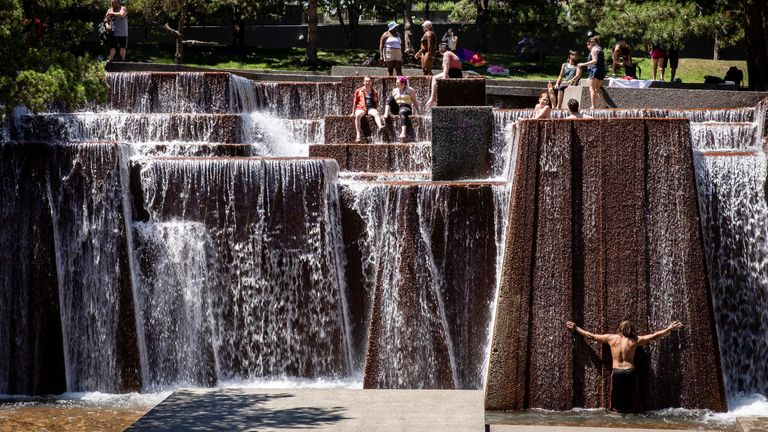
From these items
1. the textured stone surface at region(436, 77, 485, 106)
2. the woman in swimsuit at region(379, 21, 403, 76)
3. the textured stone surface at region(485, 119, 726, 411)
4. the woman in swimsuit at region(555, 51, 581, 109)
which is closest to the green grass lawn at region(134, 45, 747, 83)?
the woman in swimsuit at region(379, 21, 403, 76)

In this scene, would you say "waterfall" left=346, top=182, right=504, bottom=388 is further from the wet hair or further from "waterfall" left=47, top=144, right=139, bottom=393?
"waterfall" left=47, top=144, right=139, bottom=393

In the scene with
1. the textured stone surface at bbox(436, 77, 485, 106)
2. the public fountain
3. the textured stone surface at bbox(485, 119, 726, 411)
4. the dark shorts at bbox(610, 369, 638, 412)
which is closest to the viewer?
the dark shorts at bbox(610, 369, 638, 412)

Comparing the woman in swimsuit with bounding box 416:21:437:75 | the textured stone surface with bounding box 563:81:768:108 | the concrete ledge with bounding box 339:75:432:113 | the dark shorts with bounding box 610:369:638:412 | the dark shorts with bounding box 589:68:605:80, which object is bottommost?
the dark shorts with bounding box 610:369:638:412

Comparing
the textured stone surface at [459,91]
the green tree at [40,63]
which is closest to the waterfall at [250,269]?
the green tree at [40,63]

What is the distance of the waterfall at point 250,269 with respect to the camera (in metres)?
16.1

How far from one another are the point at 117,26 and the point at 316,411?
16.6 m

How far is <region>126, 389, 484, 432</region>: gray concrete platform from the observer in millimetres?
8867

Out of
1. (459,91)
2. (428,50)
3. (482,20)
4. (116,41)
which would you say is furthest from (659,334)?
(482,20)

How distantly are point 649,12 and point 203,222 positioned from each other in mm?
11615

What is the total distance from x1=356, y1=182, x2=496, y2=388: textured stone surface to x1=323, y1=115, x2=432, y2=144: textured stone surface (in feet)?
13.1

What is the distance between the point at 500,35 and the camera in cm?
4391

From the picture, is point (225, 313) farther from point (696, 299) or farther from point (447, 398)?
point (447, 398)

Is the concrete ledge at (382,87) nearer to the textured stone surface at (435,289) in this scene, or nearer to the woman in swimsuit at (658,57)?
the textured stone surface at (435,289)

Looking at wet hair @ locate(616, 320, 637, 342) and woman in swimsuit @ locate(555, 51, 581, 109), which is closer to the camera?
wet hair @ locate(616, 320, 637, 342)
